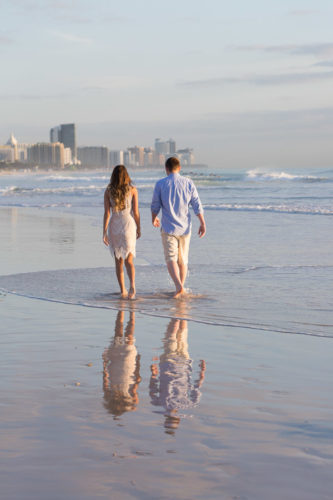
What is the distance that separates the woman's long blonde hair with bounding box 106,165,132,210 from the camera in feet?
27.0

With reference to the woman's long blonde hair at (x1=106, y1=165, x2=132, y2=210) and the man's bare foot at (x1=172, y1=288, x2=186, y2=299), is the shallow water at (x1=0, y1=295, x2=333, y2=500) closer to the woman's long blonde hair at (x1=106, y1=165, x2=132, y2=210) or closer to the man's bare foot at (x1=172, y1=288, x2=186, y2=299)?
the man's bare foot at (x1=172, y1=288, x2=186, y2=299)

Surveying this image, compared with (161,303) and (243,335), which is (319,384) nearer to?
(243,335)

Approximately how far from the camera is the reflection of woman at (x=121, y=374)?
400 centimetres

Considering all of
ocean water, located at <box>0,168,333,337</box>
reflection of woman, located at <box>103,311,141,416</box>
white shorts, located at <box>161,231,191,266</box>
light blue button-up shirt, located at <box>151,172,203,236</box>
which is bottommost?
ocean water, located at <box>0,168,333,337</box>

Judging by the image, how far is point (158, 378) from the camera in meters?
4.58

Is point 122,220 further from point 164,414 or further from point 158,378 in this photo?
point 164,414

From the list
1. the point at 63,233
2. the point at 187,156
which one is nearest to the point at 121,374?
the point at 63,233

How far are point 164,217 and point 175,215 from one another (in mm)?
164

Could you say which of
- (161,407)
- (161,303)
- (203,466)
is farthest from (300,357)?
(161,303)

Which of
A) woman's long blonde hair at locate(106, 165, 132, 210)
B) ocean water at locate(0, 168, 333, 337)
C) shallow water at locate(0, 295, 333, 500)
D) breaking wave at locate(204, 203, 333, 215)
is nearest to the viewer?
shallow water at locate(0, 295, 333, 500)

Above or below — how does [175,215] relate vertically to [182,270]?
above

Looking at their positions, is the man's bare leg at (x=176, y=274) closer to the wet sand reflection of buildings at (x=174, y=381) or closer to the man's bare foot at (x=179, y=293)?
the man's bare foot at (x=179, y=293)

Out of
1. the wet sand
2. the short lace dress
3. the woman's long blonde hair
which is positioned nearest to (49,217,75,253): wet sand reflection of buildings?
the short lace dress

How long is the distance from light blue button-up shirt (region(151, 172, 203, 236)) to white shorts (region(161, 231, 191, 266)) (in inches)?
2.5
